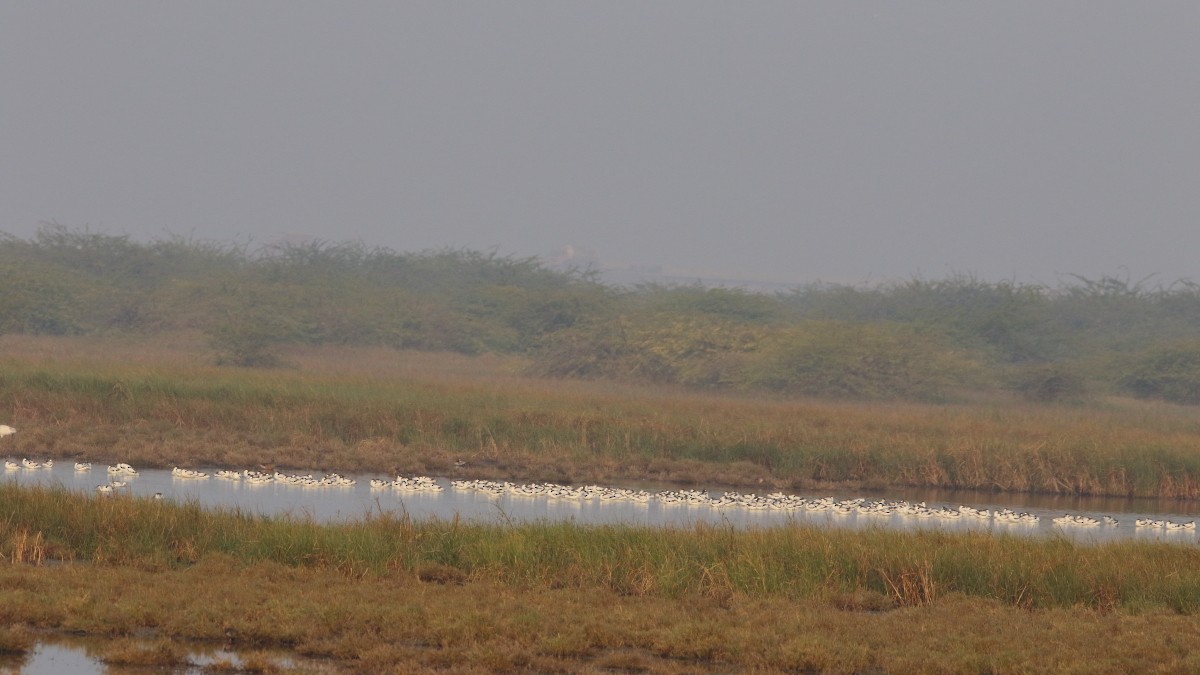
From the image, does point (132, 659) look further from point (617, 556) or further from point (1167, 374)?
point (1167, 374)

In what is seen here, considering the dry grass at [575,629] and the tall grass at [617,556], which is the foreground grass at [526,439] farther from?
the dry grass at [575,629]

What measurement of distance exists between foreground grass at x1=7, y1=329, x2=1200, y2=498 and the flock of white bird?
2.37 m

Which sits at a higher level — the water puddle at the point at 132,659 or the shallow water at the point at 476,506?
the shallow water at the point at 476,506

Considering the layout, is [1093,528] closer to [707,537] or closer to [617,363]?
[707,537]

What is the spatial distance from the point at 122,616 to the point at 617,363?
4083cm

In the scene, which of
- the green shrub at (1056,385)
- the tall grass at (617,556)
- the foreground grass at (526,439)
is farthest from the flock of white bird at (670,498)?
the green shrub at (1056,385)

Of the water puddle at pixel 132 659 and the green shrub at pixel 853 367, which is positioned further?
the green shrub at pixel 853 367

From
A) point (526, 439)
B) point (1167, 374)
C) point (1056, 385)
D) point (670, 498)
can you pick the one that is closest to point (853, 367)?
point (1056, 385)

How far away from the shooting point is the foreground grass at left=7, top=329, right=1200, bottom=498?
2930 cm

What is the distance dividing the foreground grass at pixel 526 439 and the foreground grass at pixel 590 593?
1199 centimetres

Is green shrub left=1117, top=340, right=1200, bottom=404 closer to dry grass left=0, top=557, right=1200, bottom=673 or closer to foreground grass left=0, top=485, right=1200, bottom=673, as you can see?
foreground grass left=0, top=485, right=1200, bottom=673

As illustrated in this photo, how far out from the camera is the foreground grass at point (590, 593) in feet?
41.2

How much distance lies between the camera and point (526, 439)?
1238 inches

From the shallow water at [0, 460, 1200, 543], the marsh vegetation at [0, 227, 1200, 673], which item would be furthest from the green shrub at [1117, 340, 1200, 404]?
the shallow water at [0, 460, 1200, 543]
